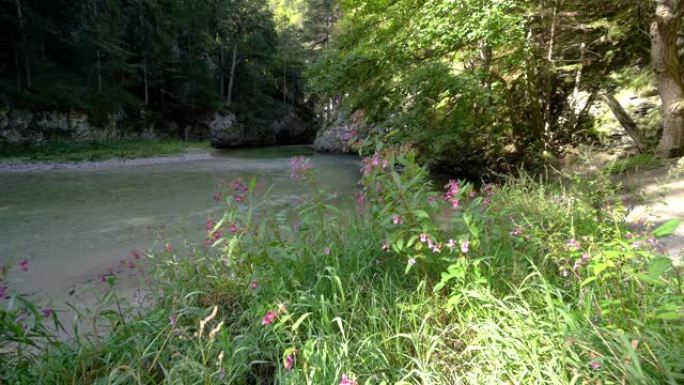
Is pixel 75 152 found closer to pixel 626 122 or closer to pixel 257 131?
pixel 257 131

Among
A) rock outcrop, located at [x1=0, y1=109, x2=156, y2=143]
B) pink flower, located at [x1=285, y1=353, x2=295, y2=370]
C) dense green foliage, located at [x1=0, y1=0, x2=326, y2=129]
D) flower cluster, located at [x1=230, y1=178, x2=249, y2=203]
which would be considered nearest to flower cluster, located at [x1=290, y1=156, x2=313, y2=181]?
flower cluster, located at [x1=230, y1=178, x2=249, y2=203]

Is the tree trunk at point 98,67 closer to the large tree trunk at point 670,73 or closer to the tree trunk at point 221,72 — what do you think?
the tree trunk at point 221,72

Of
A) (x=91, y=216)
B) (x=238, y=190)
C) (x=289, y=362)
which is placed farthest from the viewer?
(x=91, y=216)

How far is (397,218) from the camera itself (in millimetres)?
1932

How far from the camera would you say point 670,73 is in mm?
5938

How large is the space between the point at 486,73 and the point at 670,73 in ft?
9.51

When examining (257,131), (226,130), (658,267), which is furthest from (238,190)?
(257,131)

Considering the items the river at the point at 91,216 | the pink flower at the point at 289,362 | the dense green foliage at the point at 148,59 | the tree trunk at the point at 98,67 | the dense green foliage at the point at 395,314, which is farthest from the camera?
the tree trunk at the point at 98,67

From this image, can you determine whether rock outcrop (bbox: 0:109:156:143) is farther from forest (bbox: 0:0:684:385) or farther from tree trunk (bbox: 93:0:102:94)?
tree trunk (bbox: 93:0:102:94)

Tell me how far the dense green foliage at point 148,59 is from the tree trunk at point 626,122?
81.8ft

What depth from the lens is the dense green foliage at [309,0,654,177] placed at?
23.4ft

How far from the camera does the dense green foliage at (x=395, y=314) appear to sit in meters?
1.51

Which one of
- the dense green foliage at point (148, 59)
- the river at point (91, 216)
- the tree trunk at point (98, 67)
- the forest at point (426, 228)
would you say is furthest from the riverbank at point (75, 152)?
the tree trunk at point (98, 67)

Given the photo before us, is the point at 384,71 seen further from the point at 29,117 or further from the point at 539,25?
the point at 29,117
